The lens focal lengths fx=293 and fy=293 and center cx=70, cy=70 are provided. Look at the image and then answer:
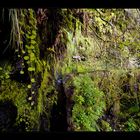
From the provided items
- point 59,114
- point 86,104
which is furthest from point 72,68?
point 59,114

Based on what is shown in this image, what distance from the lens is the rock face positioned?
248 centimetres

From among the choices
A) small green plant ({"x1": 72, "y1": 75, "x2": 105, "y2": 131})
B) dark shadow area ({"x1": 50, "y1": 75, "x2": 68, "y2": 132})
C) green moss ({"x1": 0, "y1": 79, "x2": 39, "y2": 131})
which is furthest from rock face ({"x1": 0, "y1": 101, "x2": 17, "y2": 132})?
small green plant ({"x1": 72, "y1": 75, "x2": 105, "y2": 131})

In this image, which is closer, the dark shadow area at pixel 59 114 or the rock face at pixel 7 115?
the rock face at pixel 7 115

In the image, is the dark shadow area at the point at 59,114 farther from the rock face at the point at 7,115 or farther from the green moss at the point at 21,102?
the rock face at the point at 7,115

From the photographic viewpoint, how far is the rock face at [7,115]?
2.48 meters

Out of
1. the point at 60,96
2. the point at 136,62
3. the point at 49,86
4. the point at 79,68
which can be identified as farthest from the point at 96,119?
the point at 49,86

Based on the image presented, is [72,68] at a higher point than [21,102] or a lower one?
higher

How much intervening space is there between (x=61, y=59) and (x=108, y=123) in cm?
245

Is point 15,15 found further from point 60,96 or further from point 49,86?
point 60,96

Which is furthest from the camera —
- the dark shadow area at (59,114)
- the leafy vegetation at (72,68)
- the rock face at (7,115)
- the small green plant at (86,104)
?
the small green plant at (86,104)

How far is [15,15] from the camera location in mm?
1954

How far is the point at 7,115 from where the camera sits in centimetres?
252

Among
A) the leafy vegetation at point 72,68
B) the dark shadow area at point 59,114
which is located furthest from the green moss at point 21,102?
the dark shadow area at point 59,114

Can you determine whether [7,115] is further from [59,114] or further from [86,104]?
[86,104]
